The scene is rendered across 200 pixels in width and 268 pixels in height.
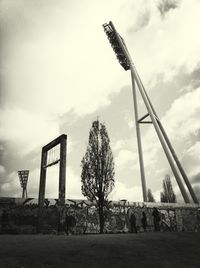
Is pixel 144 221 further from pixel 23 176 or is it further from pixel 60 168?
pixel 23 176

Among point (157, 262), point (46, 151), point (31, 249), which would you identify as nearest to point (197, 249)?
point (157, 262)

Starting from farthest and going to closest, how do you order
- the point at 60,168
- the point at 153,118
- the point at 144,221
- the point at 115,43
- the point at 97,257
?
the point at 115,43, the point at 153,118, the point at 144,221, the point at 60,168, the point at 97,257

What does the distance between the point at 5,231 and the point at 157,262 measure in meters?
13.9

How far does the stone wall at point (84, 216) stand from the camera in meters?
16.6

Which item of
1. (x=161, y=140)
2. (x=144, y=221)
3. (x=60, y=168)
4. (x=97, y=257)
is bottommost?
(x=97, y=257)

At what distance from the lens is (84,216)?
18.5 metres

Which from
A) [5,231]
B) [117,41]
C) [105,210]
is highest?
[117,41]

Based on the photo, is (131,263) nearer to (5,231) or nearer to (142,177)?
(5,231)

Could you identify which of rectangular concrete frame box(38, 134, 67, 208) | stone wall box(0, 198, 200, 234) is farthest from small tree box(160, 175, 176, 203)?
rectangular concrete frame box(38, 134, 67, 208)

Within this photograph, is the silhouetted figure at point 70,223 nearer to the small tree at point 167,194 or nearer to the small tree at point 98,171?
the small tree at point 98,171

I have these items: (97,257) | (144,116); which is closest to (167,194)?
(144,116)

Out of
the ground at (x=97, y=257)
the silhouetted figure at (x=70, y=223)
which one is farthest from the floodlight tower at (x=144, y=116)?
the ground at (x=97, y=257)

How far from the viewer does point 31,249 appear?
5.87m

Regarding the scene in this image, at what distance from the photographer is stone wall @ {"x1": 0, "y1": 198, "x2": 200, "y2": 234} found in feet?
54.6
